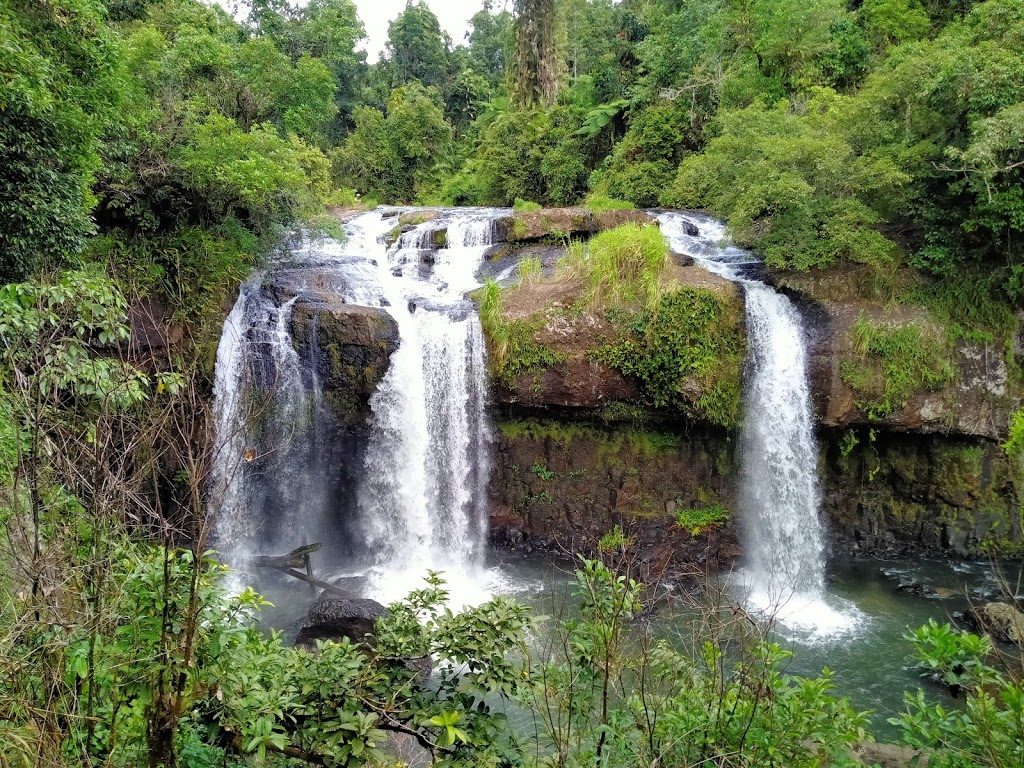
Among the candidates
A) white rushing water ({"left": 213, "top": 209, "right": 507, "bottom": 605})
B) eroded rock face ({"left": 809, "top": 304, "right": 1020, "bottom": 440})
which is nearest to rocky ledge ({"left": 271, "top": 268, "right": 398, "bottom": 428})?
white rushing water ({"left": 213, "top": 209, "right": 507, "bottom": 605})

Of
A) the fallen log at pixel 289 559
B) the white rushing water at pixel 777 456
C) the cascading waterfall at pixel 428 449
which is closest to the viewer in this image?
the fallen log at pixel 289 559

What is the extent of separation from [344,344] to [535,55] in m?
19.6

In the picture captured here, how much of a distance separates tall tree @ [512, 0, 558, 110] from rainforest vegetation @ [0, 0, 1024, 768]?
0.12m

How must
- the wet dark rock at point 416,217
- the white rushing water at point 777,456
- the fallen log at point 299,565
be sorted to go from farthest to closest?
the wet dark rock at point 416,217
the white rushing water at point 777,456
the fallen log at point 299,565

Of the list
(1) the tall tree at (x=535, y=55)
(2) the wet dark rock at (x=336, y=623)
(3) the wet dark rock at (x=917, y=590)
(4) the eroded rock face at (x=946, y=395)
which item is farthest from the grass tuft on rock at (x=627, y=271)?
(1) the tall tree at (x=535, y=55)

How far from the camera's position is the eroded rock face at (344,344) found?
11.3 m

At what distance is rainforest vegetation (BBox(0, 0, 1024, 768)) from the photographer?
3.06 metres

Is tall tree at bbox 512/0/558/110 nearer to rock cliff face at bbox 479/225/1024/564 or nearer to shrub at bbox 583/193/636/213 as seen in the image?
shrub at bbox 583/193/636/213

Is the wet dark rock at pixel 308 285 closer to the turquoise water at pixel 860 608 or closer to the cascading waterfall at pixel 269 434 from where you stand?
the cascading waterfall at pixel 269 434

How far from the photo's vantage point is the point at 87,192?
8641 mm

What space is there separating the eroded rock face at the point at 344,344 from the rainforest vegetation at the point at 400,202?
6.30 feet

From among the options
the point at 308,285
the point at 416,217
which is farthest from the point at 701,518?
the point at 416,217

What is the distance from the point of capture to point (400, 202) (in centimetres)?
2795

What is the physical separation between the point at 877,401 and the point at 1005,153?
178 inches
